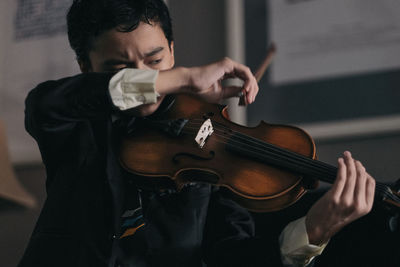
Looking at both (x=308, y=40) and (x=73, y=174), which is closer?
(x=73, y=174)

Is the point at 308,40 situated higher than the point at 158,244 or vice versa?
the point at 308,40

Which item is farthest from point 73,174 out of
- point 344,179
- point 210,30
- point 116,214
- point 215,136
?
point 210,30

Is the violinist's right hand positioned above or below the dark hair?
below

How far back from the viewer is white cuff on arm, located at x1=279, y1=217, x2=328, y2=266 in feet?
2.32

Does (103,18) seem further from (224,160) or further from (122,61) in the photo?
(224,160)

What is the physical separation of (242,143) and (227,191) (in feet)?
0.27

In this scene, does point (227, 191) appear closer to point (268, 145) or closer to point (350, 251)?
point (268, 145)

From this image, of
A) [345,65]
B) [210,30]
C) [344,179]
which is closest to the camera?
[344,179]

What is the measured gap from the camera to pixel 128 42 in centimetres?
83

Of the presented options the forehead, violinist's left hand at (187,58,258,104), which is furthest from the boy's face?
violinist's left hand at (187,58,258,104)

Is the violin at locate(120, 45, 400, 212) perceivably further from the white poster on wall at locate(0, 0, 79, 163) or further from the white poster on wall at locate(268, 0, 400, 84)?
the white poster on wall at locate(0, 0, 79, 163)

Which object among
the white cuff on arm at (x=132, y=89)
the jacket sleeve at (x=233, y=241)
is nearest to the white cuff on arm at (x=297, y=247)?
the jacket sleeve at (x=233, y=241)

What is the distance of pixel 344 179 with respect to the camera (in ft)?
2.17

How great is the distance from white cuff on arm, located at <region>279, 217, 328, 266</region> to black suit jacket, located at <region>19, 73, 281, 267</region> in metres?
0.02
